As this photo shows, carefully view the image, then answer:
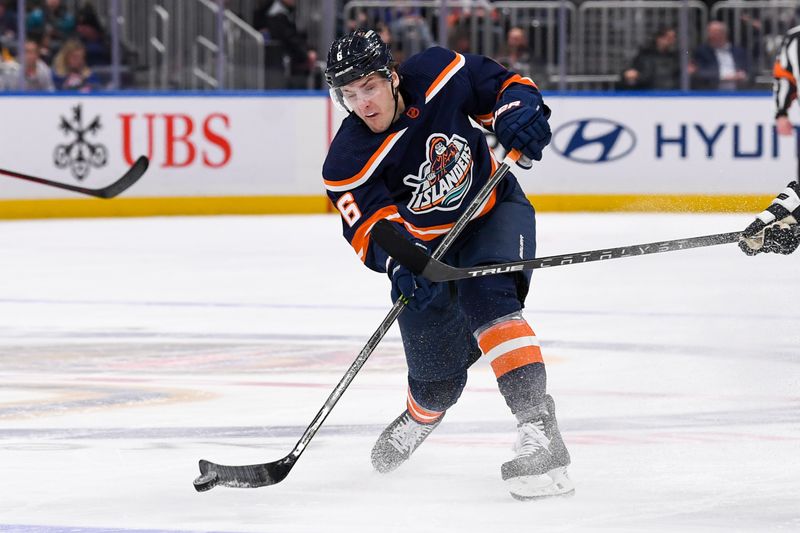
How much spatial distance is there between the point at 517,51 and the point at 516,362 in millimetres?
7114

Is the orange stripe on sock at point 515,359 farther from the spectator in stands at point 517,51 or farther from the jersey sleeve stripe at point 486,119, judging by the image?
the spectator in stands at point 517,51

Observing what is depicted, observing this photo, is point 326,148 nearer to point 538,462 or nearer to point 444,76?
point 444,76

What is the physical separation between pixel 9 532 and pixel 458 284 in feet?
3.20

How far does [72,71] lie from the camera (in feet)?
31.6

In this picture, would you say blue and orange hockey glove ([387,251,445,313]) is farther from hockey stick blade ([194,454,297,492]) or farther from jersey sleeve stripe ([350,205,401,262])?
hockey stick blade ([194,454,297,492])

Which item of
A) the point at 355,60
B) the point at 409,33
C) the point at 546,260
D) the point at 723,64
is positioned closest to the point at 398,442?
the point at 546,260

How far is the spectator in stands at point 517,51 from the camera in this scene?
32.4 feet

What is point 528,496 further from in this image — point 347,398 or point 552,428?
point 347,398

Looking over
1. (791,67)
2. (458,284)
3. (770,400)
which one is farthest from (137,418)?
(791,67)

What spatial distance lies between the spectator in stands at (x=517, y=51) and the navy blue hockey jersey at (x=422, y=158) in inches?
264

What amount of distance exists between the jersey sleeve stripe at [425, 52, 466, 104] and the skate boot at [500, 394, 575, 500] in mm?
647

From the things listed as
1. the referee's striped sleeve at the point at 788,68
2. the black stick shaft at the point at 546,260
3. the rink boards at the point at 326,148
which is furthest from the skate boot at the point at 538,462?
the rink boards at the point at 326,148

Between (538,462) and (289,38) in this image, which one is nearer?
(538,462)

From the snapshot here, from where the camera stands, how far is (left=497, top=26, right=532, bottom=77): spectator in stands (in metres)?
9.87
